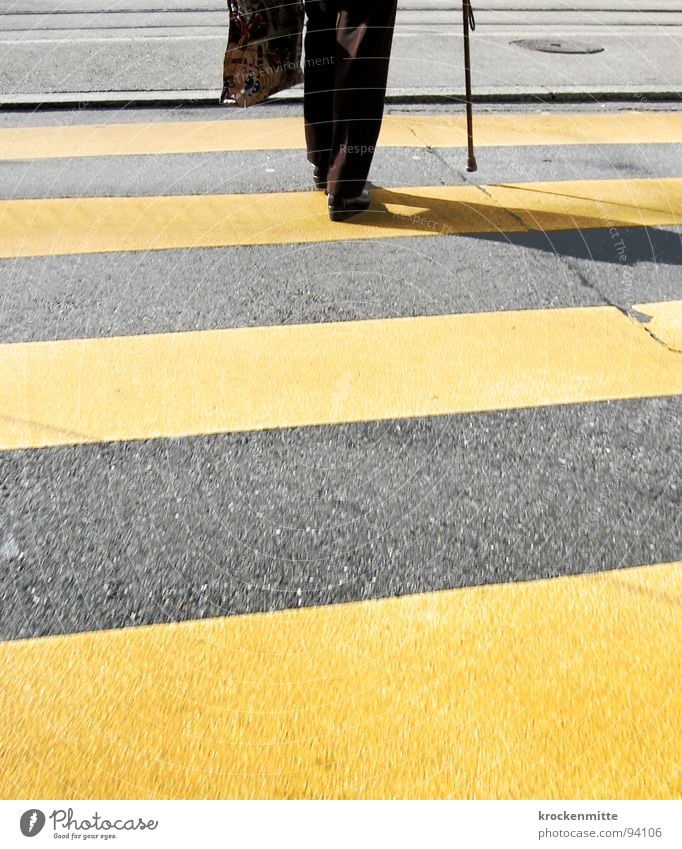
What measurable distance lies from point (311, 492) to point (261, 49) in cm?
276

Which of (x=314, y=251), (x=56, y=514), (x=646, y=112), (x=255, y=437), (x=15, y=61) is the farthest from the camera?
(x=15, y=61)

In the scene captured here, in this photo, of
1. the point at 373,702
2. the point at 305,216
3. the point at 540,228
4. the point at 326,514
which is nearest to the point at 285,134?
the point at 305,216

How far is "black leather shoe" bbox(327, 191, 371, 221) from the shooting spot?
451cm

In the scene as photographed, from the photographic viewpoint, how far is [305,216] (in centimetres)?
458

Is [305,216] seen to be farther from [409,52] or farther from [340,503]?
[409,52]

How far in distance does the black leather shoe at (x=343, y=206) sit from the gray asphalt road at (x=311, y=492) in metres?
0.76

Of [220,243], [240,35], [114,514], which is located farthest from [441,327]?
[240,35]

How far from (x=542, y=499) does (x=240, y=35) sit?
2.93m

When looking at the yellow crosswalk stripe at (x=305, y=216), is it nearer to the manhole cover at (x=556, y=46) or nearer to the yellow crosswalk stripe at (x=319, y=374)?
the yellow crosswalk stripe at (x=319, y=374)

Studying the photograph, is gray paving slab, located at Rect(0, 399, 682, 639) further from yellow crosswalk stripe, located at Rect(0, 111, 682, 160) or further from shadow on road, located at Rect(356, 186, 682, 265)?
yellow crosswalk stripe, located at Rect(0, 111, 682, 160)

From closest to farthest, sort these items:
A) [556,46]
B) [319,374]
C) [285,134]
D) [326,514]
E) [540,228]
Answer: [326,514] → [319,374] → [540,228] → [285,134] → [556,46]

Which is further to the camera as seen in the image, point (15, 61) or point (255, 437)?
point (15, 61)

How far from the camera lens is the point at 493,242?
427 centimetres

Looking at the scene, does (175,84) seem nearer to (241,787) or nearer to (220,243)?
(220,243)
